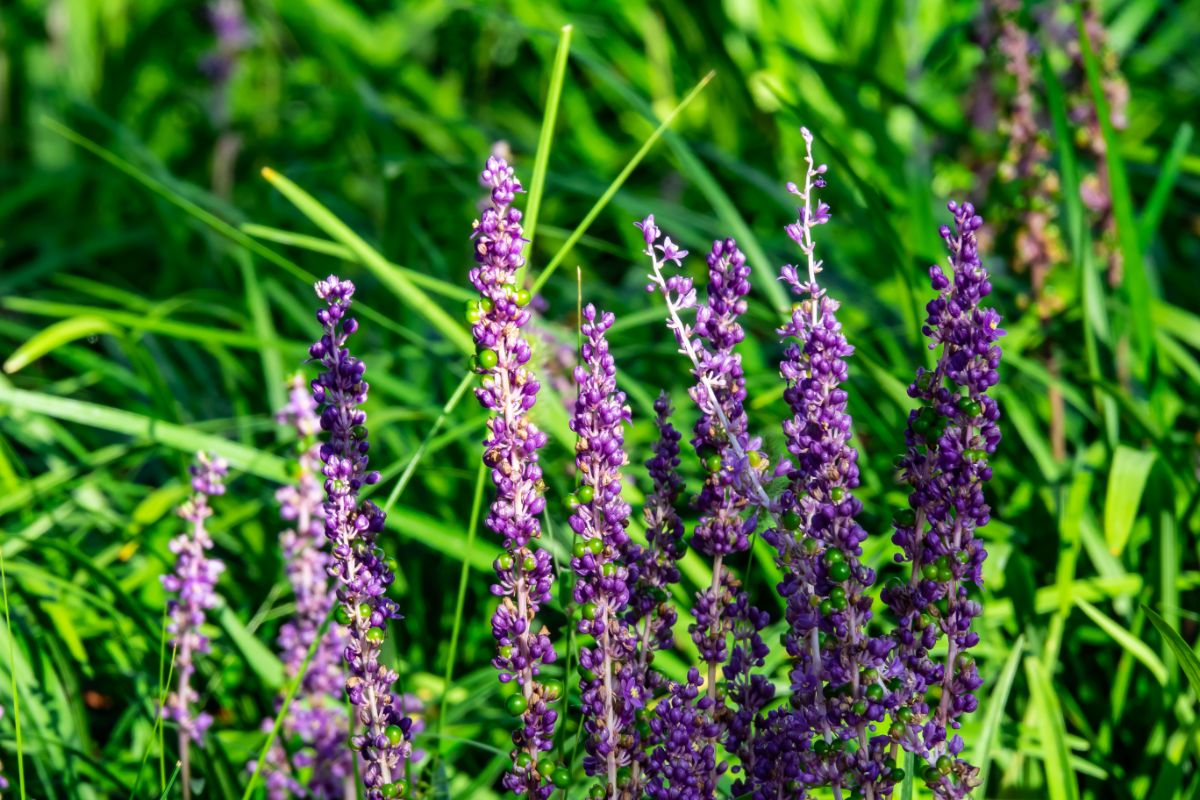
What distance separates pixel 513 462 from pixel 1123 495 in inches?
65.3

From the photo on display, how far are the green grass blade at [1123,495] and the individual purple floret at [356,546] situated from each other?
1.71 m

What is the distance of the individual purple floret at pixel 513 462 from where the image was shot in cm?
177

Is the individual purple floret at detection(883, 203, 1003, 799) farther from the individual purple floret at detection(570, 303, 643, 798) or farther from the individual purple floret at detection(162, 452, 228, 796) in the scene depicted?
the individual purple floret at detection(162, 452, 228, 796)

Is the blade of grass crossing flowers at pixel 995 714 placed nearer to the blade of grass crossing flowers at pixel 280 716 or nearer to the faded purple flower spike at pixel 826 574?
the faded purple flower spike at pixel 826 574

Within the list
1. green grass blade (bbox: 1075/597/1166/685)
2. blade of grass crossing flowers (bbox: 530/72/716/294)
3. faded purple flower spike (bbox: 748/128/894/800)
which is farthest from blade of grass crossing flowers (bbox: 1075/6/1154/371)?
faded purple flower spike (bbox: 748/128/894/800)

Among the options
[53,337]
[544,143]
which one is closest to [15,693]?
[53,337]

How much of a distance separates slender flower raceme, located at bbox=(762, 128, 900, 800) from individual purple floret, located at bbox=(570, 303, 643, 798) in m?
0.23

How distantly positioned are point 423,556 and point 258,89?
4615mm

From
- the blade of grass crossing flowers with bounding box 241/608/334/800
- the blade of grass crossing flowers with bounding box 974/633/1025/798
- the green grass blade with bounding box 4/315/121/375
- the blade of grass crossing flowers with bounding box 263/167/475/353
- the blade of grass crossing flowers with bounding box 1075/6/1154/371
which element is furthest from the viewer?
the blade of grass crossing flowers with bounding box 1075/6/1154/371

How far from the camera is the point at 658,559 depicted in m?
1.97

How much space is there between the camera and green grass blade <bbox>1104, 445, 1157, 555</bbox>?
2.82 metres

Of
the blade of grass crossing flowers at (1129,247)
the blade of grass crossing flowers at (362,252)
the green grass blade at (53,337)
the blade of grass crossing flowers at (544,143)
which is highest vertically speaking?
the blade of grass crossing flowers at (1129,247)

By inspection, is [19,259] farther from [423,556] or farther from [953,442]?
[953,442]

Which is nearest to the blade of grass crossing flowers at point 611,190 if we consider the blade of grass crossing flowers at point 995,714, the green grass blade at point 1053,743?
the blade of grass crossing flowers at point 995,714
